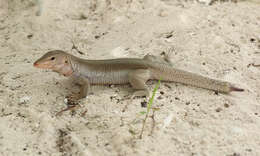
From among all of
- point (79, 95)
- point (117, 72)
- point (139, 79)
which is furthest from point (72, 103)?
point (139, 79)

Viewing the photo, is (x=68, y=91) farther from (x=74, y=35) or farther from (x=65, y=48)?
(x=74, y=35)

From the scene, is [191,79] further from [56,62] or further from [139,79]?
[56,62]

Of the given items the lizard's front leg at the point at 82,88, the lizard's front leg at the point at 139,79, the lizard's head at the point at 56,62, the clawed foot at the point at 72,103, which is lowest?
the clawed foot at the point at 72,103

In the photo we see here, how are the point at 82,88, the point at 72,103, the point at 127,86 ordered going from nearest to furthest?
the point at 72,103
the point at 82,88
the point at 127,86

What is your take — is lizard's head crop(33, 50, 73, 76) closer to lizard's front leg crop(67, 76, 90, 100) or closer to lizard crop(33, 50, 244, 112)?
lizard crop(33, 50, 244, 112)

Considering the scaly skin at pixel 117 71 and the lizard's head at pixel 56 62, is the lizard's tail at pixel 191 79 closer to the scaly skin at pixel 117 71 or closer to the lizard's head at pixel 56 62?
the scaly skin at pixel 117 71

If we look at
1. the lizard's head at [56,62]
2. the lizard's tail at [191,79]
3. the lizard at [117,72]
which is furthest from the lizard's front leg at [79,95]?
the lizard's tail at [191,79]
